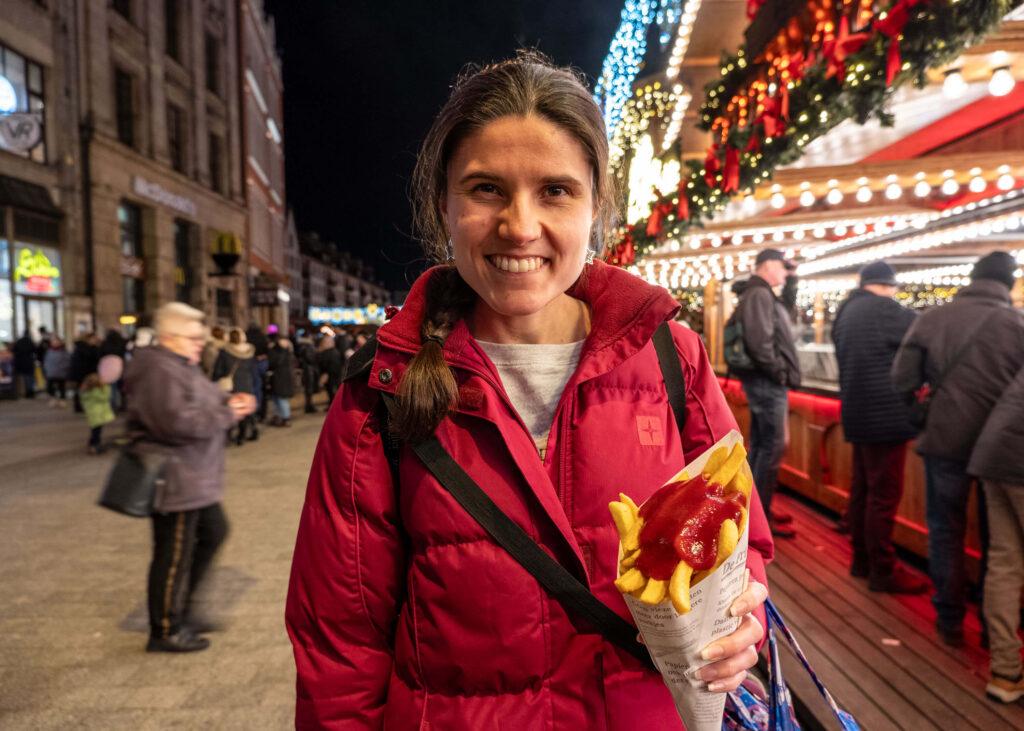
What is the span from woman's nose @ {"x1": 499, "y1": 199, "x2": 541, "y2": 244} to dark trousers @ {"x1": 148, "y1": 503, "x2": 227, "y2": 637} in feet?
11.2

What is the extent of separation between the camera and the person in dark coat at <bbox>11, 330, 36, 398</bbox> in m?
16.6

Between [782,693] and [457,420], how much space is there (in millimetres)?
845

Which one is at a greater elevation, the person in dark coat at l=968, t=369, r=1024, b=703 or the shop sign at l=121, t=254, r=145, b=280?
the shop sign at l=121, t=254, r=145, b=280

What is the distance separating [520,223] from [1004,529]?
3.24 m

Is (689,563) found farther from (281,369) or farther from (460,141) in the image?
(281,369)

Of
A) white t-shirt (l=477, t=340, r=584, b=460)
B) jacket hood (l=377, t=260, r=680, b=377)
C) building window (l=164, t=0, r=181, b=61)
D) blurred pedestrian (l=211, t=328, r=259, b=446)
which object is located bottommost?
blurred pedestrian (l=211, t=328, r=259, b=446)

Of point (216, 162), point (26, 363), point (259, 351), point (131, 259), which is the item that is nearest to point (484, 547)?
point (259, 351)

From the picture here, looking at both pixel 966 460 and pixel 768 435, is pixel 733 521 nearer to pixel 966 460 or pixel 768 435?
pixel 966 460

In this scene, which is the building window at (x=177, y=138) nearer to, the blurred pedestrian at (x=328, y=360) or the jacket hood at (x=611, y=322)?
the blurred pedestrian at (x=328, y=360)

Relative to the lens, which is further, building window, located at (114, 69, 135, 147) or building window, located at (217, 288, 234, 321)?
building window, located at (217, 288, 234, 321)

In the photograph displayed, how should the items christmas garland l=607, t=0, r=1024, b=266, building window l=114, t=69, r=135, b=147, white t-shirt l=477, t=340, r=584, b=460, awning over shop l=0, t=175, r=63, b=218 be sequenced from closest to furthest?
white t-shirt l=477, t=340, r=584, b=460
christmas garland l=607, t=0, r=1024, b=266
awning over shop l=0, t=175, r=63, b=218
building window l=114, t=69, r=135, b=147

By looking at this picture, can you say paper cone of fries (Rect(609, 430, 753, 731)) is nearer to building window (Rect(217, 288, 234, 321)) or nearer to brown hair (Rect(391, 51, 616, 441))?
brown hair (Rect(391, 51, 616, 441))

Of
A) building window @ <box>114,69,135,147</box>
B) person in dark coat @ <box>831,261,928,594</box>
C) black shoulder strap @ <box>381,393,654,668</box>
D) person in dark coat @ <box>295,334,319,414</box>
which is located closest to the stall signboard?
building window @ <box>114,69,135,147</box>

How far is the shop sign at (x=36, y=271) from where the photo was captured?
17250 millimetres
